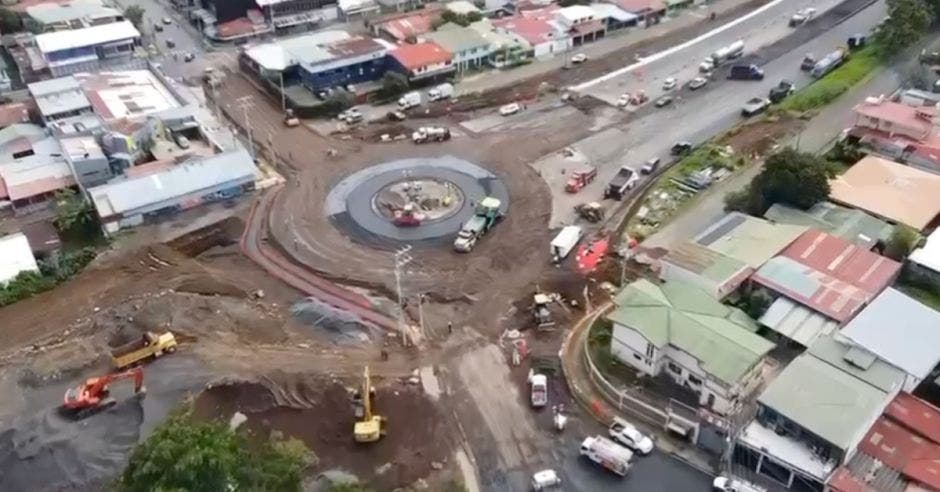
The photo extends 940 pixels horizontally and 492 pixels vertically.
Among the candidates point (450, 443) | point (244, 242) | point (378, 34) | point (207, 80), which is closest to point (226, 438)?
point (450, 443)

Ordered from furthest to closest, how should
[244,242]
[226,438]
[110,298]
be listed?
[244,242] → [110,298] → [226,438]

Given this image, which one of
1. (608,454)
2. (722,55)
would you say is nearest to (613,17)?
(722,55)

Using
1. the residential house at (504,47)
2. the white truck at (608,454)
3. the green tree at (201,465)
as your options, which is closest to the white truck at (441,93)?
the residential house at (504,47)

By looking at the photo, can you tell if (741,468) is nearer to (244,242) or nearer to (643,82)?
(244,242)

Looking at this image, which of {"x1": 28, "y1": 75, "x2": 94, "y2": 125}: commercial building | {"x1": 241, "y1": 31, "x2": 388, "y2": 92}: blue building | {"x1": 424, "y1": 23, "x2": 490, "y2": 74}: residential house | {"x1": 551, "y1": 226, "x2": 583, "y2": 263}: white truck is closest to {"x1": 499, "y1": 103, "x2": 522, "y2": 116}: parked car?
{"x1": 424, "y1": 23, "x2": 490, "y2": 74}: residential house

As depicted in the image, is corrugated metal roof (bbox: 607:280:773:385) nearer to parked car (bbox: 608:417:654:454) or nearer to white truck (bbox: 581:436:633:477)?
parked car (bbox: 608:417:654:454)

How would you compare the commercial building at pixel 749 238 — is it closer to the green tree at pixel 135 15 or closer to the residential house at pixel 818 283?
the residential house at pixel 818 283

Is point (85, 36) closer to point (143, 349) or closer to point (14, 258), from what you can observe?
point (14, 258)
